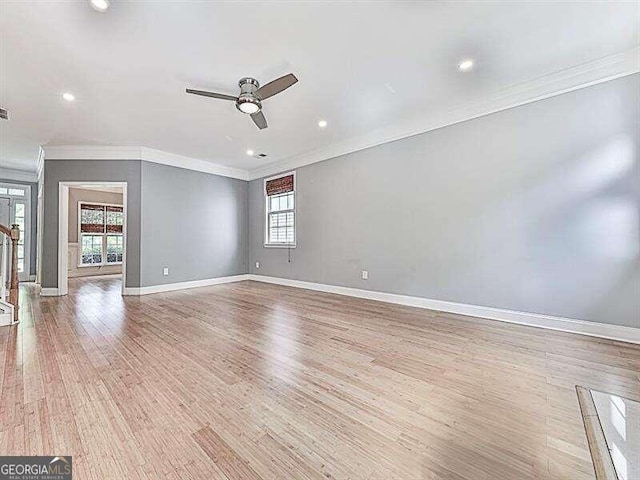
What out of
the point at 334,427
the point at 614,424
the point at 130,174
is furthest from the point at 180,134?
the point at 614,424

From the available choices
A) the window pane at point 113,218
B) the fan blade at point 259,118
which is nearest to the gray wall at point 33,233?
the window pane at point 113,218

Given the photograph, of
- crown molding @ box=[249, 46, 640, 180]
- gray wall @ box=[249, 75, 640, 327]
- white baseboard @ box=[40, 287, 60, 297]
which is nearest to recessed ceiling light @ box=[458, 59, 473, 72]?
crown molding @ box=[249, 46, 640, 180]

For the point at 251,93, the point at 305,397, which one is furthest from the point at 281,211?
the point at 305,397

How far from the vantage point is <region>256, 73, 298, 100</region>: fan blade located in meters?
2.63

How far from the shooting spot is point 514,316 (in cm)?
327

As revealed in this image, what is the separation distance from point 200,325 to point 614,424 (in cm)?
340

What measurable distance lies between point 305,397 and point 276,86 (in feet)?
9.04

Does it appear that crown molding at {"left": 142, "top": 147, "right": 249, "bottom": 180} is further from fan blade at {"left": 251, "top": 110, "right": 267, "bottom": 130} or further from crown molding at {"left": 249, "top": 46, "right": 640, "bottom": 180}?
fan blade at {"left": 251, "top": 110, "right": 267, "bottom": 130}

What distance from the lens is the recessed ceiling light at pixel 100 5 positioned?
203cm

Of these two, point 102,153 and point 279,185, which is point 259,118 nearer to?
point 279,185

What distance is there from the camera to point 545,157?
10.2 ft

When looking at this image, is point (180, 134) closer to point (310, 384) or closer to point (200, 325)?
point (200, 325)

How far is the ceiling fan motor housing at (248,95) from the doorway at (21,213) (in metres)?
7.31

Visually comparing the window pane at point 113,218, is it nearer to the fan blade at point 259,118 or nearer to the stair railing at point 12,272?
the stair railing at point 12,272
